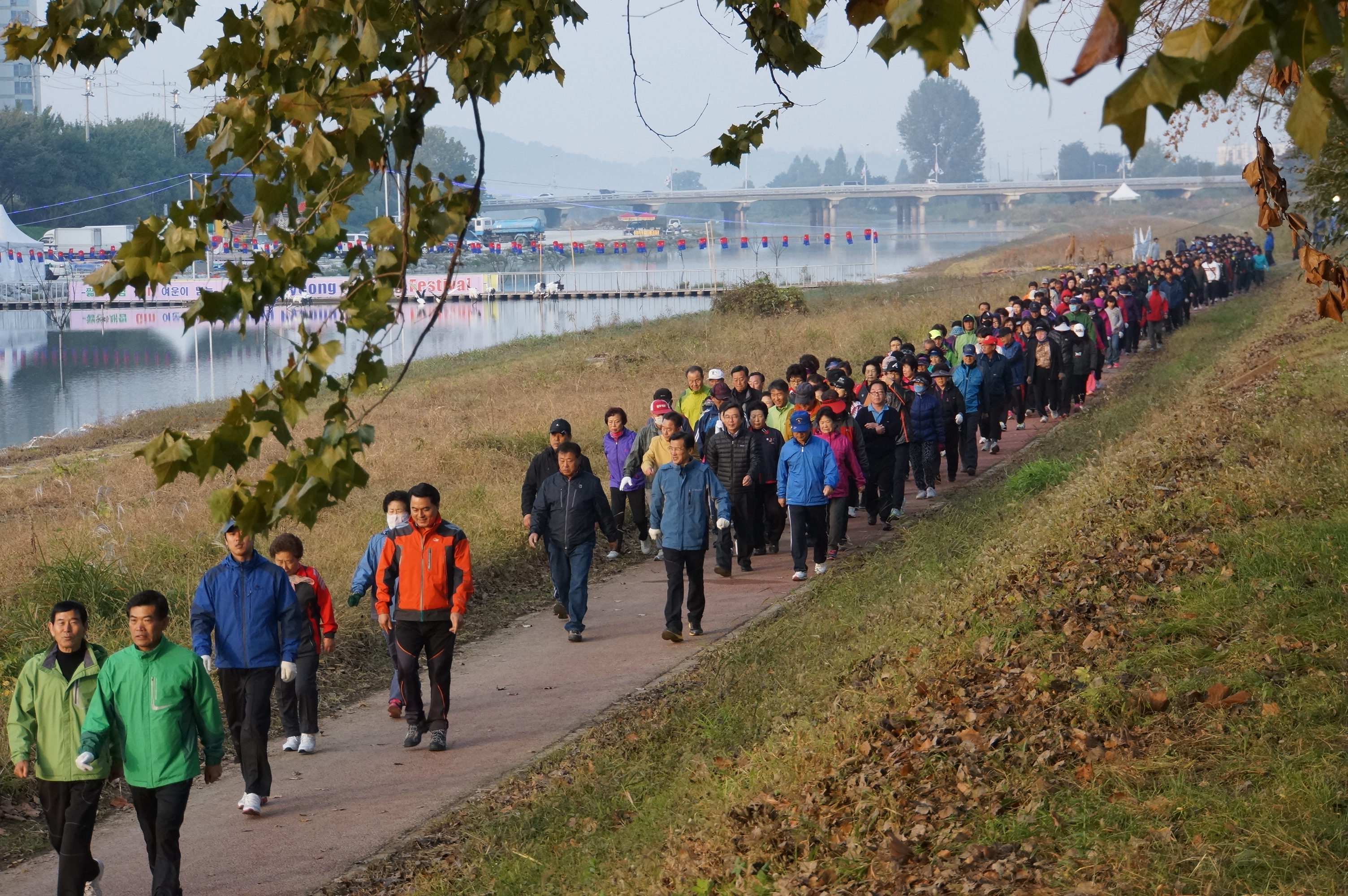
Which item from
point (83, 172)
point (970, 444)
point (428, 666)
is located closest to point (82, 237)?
point (83, 172)

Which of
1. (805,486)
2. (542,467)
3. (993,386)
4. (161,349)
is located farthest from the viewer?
(161,349)

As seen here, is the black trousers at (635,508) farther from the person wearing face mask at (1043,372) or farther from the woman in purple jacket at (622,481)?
the person wearing face mask at (1043,372)

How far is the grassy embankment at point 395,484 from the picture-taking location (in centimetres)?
1127

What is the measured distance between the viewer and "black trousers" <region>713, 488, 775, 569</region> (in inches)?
520

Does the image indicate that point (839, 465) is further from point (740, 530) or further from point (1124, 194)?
point (1124, 194)

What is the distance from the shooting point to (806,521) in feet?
41.8

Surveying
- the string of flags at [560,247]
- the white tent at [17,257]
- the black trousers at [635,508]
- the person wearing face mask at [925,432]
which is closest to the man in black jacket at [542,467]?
the black trousers at [635,508]

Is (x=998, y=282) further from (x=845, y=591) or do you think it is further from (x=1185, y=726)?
(x=1185, y=726)

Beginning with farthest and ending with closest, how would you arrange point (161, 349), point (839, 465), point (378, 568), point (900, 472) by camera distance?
1. point (161, 349)
2. point (900, 472)
3. point (839, 465)
4. point (378, 568)

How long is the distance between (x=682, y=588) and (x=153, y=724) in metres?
5.36

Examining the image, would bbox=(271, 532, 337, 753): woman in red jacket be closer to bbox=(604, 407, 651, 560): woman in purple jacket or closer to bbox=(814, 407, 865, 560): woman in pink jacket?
bbox=(604, 407, 651, 560): woman in purple jacket

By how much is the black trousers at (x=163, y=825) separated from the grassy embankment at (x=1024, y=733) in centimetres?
83

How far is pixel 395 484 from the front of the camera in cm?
1745

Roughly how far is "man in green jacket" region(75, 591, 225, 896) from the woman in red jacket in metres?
2.04
